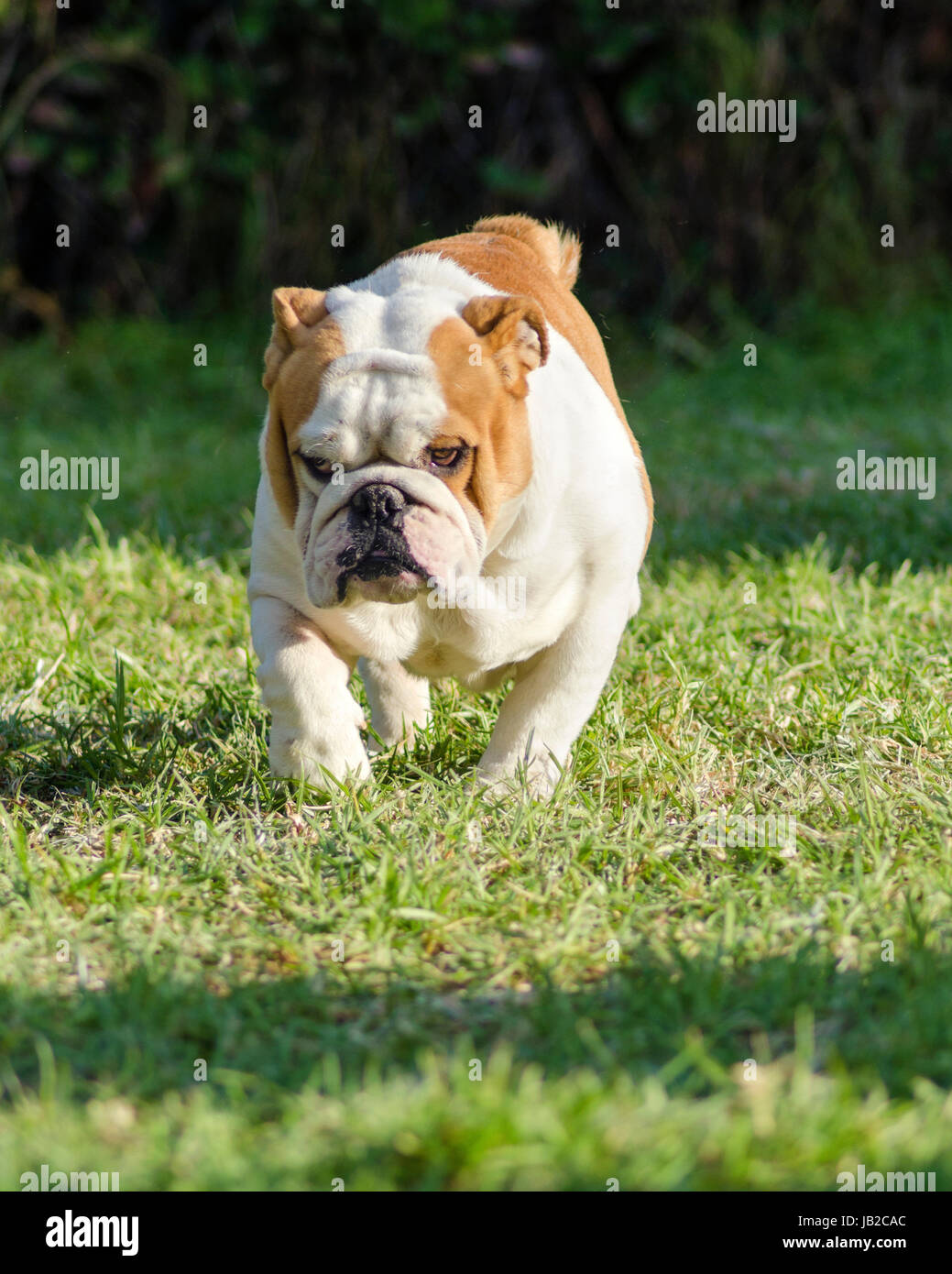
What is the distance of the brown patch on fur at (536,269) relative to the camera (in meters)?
3.33

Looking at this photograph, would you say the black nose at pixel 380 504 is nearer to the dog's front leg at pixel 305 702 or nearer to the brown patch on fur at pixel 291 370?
the brown patch on fur at pixel 291 370

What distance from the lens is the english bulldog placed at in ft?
8.98

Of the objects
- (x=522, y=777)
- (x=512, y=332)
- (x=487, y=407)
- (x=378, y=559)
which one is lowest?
(x=522, y=777)

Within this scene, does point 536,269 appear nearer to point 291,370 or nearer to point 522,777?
point 291,370

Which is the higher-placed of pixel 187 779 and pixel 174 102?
pixel 174 102

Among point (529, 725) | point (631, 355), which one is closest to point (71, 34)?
point (631, 355)

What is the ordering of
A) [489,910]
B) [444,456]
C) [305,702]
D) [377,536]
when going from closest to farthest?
[489,910], [377,536], [444,456], [305,702]

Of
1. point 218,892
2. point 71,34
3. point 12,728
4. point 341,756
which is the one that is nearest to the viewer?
point 218,892

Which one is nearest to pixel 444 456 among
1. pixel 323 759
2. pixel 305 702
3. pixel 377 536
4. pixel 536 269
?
pixel 377 536

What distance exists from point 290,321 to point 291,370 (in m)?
0.12

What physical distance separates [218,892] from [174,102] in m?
6.37

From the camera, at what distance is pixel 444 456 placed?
9.14 ft

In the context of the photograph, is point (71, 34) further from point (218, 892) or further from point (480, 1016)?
point (480, 1016)
